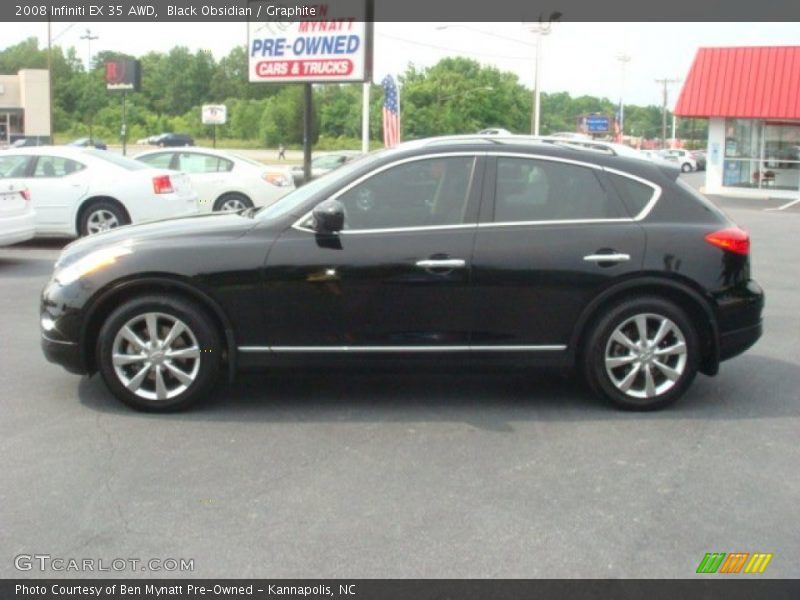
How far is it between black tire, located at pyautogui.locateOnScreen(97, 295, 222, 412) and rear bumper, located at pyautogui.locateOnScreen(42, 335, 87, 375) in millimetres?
143

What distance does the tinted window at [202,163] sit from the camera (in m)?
17.0

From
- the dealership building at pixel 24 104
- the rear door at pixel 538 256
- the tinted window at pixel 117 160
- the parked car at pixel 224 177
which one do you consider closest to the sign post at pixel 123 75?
the dealership building at pixel 24 104

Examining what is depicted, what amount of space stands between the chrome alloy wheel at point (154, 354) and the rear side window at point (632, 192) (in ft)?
8.97

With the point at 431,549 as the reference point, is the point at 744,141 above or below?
above

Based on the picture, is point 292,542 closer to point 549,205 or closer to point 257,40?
point 549,205

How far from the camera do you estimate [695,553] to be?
4.13m

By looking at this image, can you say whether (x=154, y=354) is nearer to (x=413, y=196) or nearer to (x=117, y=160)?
(x=413, y=196)

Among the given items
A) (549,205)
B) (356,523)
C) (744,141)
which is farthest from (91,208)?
(744,141)

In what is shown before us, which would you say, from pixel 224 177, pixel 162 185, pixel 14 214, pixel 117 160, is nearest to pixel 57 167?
pixel 117 160

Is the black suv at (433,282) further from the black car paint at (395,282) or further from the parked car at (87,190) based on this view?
the parked car at (87,190)

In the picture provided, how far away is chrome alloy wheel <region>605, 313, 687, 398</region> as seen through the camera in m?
6.09

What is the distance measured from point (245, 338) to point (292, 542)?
2006 mm

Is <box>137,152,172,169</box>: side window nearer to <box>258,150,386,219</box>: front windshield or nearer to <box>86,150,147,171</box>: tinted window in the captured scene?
<box>86,150,147,171</box>: tinted window

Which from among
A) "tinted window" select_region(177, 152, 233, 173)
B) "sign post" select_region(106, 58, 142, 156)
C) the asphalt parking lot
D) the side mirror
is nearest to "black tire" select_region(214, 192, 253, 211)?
"tinted window" select_region(177, 152, 233, 173)
